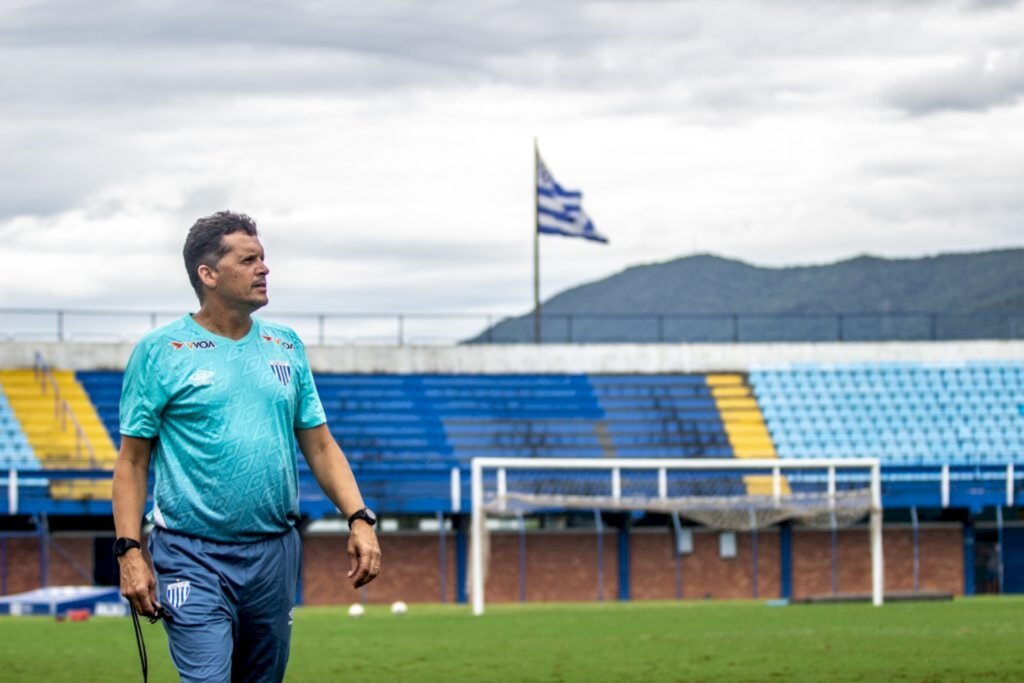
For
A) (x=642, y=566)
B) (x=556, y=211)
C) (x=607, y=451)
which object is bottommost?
(x=642, y=566)

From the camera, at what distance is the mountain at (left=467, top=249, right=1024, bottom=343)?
447 feet

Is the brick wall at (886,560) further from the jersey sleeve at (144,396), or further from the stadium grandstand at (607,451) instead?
the jersey sleeve at (144,396)

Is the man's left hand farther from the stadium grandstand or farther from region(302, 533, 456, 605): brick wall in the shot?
region(302, 533, 456, 605): brick wall

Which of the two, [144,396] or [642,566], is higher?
[144,396]

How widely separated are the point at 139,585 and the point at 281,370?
3.05 feet

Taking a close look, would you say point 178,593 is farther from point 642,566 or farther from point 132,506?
point 642,566

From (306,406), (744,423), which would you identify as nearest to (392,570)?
(744,423)

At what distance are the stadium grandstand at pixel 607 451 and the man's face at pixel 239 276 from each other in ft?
107

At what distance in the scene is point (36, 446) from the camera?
43.2m

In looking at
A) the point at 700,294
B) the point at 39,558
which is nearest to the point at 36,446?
the point at 39,558

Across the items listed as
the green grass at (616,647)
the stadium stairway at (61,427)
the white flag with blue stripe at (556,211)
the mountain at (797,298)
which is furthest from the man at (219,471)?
the mountain at (797,298)

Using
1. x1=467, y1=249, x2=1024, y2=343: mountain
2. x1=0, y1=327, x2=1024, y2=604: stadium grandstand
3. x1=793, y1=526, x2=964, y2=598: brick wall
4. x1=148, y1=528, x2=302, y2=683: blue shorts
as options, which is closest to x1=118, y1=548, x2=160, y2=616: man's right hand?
x1=148, y1=528, x2=302, y2=683: blue shorts

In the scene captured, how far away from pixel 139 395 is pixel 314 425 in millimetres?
659

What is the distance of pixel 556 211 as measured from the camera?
53.9m
